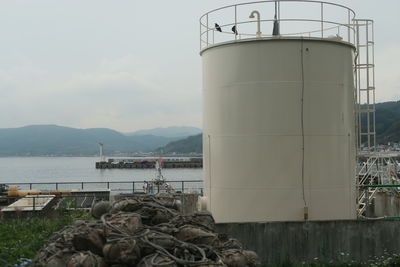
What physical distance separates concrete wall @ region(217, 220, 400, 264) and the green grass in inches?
147

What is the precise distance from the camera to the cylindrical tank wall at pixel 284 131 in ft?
33.4

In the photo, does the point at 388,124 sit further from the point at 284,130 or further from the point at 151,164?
the point at 284,130

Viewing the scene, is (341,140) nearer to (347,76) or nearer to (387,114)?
(347,76)

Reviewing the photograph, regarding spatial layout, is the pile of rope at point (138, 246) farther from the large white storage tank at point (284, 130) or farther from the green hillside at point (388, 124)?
the green hillside at point (388, 124)

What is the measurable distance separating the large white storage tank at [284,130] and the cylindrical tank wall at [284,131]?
0.02 metres

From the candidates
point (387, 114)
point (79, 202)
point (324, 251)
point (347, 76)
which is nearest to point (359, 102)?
point (347, 76)

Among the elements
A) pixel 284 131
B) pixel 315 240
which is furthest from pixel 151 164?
pixel 315 240

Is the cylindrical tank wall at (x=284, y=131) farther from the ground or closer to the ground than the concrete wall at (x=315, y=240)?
farther from the ground

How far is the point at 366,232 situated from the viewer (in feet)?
32.2

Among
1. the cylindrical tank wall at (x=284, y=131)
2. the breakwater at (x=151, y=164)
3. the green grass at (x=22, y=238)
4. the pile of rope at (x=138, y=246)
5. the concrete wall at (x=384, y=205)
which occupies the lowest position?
the breakwater at (x=151, y=164)

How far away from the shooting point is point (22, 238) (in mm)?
9297

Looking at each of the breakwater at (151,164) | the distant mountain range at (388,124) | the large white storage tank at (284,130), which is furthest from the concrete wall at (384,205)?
the breakwater at (151,164)

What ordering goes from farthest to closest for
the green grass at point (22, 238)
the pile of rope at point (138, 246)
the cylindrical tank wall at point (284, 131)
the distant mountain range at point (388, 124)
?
the distant mountain range at point (388, 124) < the cylindrical tank wall at point (284, 131) < the green grass at point (22, 238) < the pile of rope at point (138, 246)

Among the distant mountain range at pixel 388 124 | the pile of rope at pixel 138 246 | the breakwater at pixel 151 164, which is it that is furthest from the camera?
the breakwater at pixel 151 164
